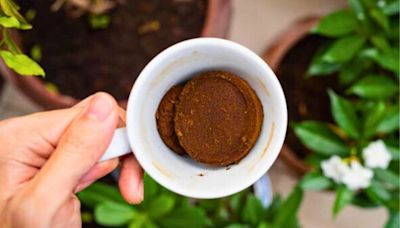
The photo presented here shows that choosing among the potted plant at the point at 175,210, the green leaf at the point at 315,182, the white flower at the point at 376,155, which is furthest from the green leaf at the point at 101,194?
the white flower at the point at 376,155

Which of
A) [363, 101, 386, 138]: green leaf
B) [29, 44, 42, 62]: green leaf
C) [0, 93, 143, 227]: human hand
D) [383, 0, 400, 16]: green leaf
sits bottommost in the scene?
[29, 44, 42, 62]: green leaf

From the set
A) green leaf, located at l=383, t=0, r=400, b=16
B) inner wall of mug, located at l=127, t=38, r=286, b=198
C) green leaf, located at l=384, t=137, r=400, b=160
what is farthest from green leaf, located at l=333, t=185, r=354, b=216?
inner wall of mug, located at l=127, t=38, r=286, b=198

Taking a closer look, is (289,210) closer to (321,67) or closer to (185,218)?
(185,218)

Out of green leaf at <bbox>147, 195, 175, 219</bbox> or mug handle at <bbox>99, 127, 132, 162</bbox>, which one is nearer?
mug handle at <bbox>99, 127, 132, 162</bbox>

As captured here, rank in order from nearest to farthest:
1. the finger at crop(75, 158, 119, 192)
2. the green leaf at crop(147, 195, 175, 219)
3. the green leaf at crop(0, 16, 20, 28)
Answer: the green leaf at crop(0, 16, 20, 28) < the finger at crop(75, 158, 119, 192) < the green leaf at crop(147, 195, 175, 219)

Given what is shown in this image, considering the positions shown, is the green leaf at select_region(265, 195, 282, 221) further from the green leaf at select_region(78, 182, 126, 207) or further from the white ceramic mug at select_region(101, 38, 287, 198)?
the white ceramic mug at select_region(101, 38, 287, 198)

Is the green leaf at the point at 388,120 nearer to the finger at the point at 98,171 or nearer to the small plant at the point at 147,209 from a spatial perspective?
the small plant at the point at 147,209

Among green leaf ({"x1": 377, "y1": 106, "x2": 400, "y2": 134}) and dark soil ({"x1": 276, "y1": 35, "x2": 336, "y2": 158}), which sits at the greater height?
green leaf ({"x1": 377, "y1": 106, "x2": 400, "y2": 134})
